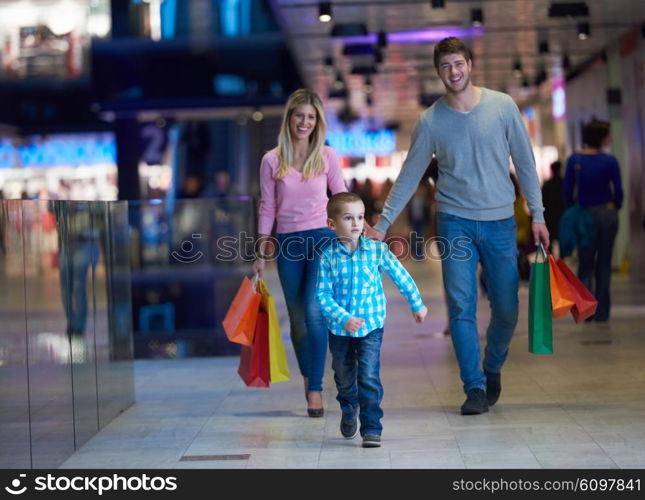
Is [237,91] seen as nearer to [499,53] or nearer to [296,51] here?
[296,51]

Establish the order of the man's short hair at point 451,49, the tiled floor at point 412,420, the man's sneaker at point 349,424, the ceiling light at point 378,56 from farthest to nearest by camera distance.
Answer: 1. the ceiling light at point 378,56
2. the man's short hair at point 451,49
3. the man's sneaker at point 349,424
4. the tiled floor at point 412,420

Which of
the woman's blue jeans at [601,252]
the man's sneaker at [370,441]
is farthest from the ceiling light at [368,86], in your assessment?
the man's sneaker at [370,441]

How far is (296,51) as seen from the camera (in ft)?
54.0

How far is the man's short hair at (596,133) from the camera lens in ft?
29.8

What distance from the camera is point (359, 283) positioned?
477 centimetres

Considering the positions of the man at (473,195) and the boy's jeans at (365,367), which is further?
the man at (473,195)

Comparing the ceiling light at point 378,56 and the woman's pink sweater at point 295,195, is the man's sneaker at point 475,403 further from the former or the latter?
the ceiling light at point 378,56

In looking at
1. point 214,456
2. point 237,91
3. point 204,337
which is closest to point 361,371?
point 214,456

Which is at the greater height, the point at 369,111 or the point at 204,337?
the point at 369,111

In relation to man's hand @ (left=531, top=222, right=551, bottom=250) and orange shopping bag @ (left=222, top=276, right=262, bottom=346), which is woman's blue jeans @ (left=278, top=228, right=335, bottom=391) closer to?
orange shopping bag @ (left=222, top=276, right=262, bottom=346)

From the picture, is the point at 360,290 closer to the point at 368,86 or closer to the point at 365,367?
the point at 365,367

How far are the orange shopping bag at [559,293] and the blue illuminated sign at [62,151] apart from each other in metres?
20.9

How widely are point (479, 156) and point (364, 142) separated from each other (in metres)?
33.4
